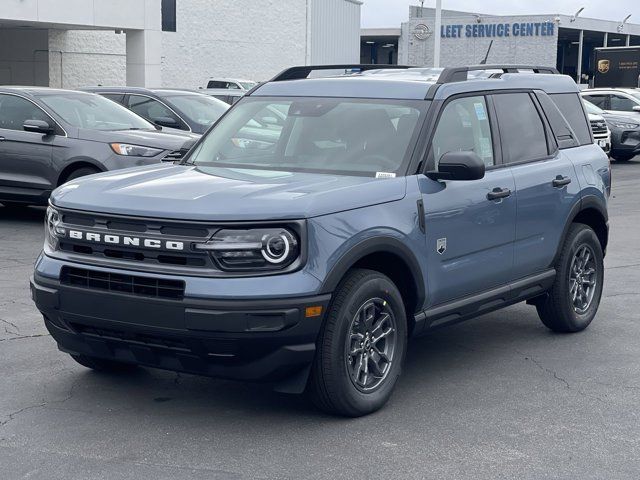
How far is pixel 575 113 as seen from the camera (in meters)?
8.16

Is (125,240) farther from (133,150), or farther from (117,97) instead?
Answer: (117,97)

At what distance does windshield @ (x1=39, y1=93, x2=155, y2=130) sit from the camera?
43.7 ft

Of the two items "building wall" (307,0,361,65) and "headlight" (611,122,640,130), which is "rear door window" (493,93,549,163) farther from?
"building wall" (307,0,361,65)

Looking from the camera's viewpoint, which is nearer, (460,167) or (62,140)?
(460,167)

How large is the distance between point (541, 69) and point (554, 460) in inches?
161

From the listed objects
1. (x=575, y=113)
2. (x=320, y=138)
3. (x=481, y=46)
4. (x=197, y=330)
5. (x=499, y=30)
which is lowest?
(x=197, y=330)

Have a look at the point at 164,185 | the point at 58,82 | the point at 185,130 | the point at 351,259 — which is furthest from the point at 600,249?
the point at 58,82

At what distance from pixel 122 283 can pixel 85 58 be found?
29.5 meters

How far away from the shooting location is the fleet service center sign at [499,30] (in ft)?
190

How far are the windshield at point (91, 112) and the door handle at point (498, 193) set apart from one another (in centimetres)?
759

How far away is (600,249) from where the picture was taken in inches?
316

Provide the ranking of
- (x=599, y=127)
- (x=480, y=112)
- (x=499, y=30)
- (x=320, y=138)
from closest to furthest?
(x=320, y=138) < (x=480, y=112) < (x=599, y=127) < (x=499, y=30)

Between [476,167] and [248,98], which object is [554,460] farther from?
[248,98]

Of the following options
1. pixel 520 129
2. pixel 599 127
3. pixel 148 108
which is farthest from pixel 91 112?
pixel 599 127
